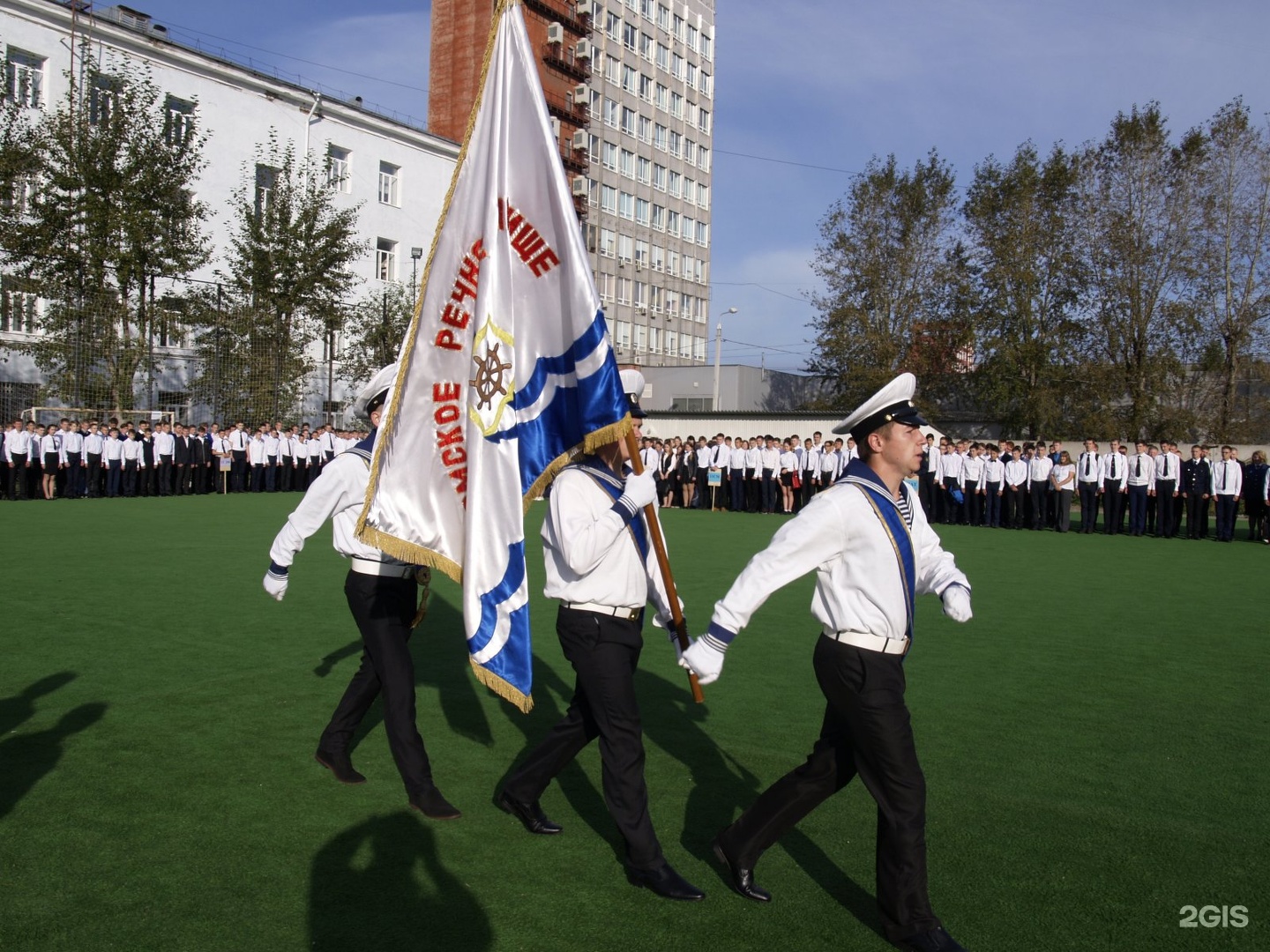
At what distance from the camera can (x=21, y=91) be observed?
32.3 m

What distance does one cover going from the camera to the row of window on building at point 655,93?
65938 mm

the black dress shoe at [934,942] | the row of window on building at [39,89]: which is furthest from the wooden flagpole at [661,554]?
the row of window on building at [39,89]

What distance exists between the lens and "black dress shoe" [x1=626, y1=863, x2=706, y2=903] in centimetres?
410

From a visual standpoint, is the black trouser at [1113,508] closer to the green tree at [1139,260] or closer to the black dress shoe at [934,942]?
the green tree at [1139,260]

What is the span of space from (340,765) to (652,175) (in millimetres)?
68493

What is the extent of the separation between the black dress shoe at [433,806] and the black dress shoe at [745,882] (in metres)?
1.41

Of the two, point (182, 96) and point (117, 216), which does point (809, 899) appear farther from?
point (182, 96)

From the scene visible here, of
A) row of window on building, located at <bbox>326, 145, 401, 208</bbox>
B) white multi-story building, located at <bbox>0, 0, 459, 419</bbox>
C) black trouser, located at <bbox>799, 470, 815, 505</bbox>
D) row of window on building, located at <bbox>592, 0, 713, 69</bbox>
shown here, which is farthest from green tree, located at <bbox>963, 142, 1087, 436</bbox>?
row of window on building, located at <bbox>592, 0, 713, 69</bbox>

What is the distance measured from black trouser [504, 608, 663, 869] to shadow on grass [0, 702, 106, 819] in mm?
2793

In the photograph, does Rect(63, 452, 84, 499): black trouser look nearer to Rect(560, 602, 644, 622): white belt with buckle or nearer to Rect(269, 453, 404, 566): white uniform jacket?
Rect(269, 453, 404, 566): white uniform jacket

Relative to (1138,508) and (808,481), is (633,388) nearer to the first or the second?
(1138,508)

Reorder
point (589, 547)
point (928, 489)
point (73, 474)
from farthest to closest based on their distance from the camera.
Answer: point (73, 474), point (928, 489), point (589, 547)

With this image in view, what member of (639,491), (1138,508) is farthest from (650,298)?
(639,491)

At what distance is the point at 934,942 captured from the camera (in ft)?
12.1
